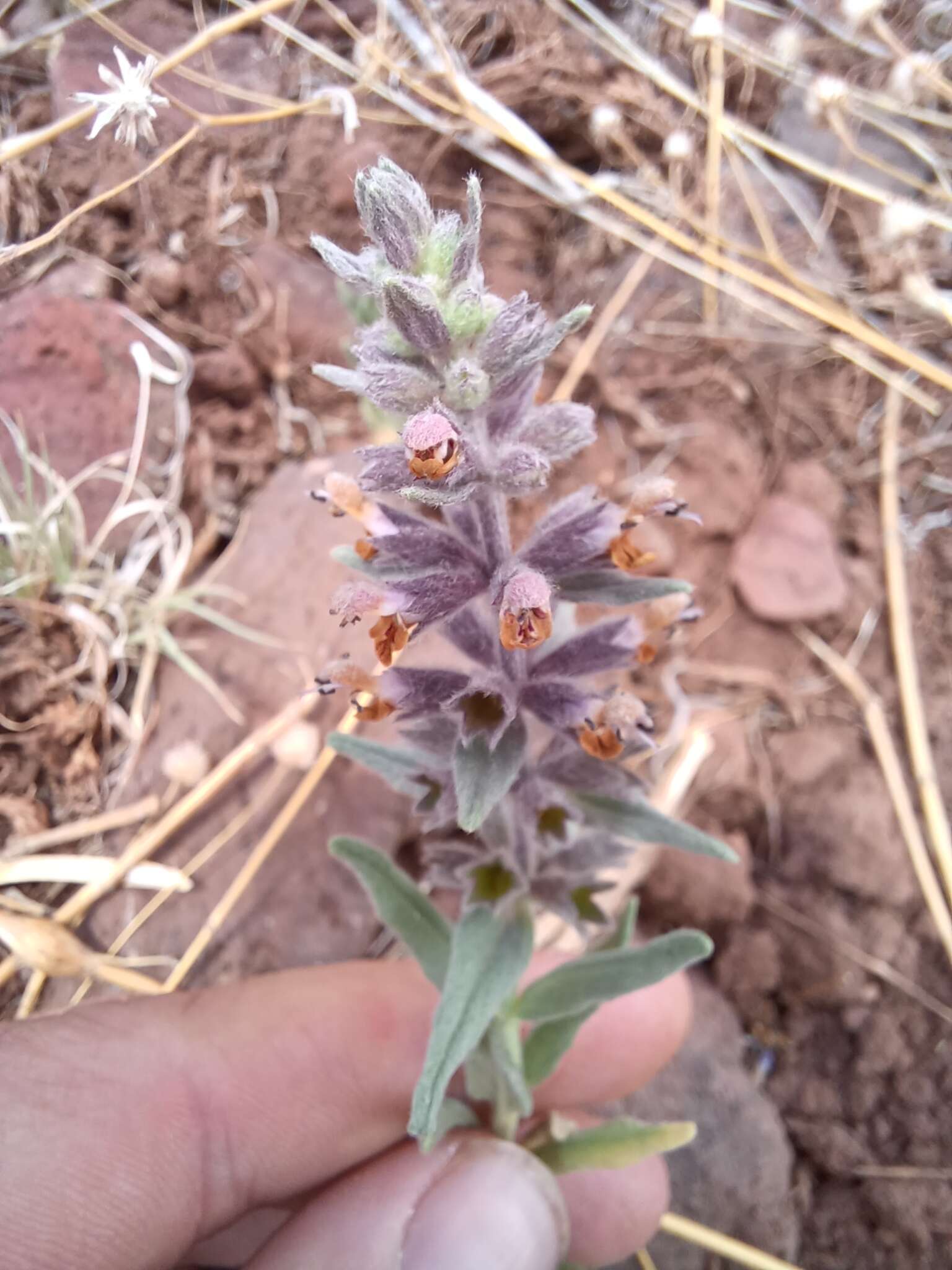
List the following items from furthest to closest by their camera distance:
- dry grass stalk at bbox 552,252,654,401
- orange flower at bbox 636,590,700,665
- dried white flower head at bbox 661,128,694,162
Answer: dry grass stalk at bbox 552,252,654,401 → dried white flower head at bbox 661,128,694,162 → orange flower at bbox 636,590,700,665

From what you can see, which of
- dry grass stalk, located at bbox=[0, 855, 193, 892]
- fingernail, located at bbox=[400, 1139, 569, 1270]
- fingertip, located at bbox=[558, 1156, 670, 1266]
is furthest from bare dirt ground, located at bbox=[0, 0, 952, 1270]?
fingernail, located at bbox=[400, 1139, 569, 1270]

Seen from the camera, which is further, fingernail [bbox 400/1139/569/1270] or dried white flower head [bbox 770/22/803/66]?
dried white flower head [bbox 770/22/803/66]

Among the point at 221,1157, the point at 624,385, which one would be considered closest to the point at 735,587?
the point at 624,385

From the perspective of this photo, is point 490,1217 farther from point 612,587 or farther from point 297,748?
point 612,587

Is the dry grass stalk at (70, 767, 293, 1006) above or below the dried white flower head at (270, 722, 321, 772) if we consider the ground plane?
below

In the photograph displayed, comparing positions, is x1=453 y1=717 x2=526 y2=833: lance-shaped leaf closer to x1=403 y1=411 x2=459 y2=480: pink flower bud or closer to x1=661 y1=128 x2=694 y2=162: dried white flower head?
x1=403 y1=411 x2=459 y2=480: pink flower bud

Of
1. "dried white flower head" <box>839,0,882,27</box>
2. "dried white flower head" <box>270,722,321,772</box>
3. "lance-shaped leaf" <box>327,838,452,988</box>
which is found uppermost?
"dried white flower head" <box>839,0,882,27</box>
